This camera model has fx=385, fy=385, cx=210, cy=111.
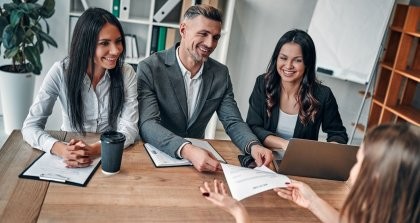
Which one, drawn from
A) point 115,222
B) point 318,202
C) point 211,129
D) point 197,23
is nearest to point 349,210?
point 318,202

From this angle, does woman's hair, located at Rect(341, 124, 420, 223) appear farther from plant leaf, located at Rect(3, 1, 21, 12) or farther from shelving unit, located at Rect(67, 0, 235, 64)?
plant leaf, located at Rect(3, 1, 21, 12)

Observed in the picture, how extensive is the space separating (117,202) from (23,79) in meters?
2.20

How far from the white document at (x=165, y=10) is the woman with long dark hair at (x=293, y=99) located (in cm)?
139

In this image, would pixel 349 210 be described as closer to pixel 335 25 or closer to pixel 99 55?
pixel 99 55

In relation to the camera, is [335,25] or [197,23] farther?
[335,25]

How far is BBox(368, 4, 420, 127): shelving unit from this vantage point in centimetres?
311

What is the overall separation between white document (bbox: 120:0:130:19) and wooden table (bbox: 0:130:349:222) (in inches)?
74.9

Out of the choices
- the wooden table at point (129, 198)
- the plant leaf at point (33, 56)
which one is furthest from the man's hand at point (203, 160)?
the plant leaf at point (33, 56)

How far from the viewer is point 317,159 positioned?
4.25ft

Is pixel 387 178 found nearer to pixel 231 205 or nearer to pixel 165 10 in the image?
pixel 231 205

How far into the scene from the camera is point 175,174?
1.23m

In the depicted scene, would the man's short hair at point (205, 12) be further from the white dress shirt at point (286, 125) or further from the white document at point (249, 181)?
the white document at point (249, 181)

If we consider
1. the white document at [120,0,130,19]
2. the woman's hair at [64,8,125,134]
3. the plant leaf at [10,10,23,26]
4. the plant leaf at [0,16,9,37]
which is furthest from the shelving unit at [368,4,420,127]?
the plant leaf at [0,16,9,37]

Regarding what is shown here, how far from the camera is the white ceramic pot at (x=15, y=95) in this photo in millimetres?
2816
